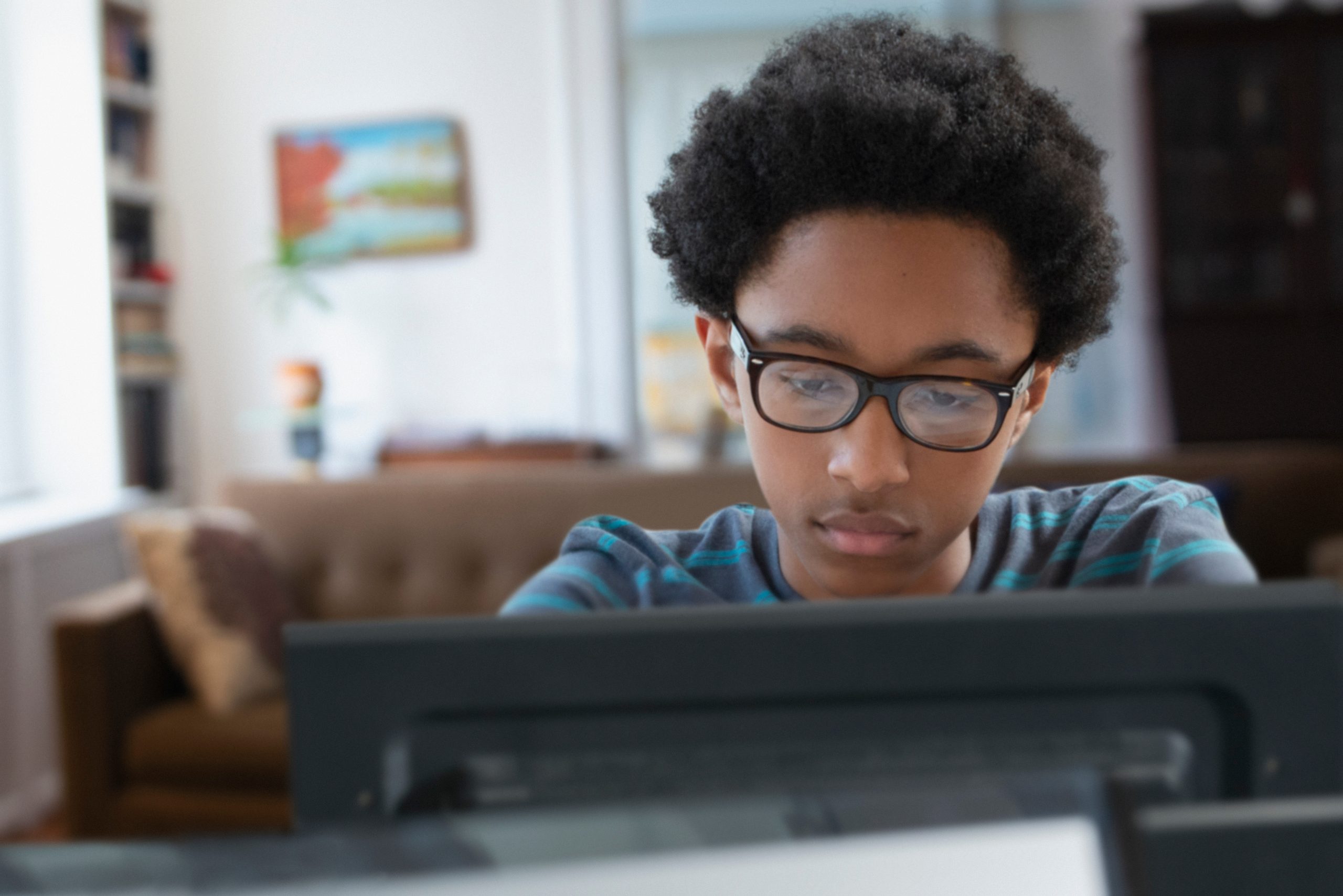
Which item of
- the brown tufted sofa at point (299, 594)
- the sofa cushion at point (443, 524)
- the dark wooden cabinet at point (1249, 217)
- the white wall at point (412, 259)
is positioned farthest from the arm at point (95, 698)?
the dark wooden cabinet at point (1249, 217)

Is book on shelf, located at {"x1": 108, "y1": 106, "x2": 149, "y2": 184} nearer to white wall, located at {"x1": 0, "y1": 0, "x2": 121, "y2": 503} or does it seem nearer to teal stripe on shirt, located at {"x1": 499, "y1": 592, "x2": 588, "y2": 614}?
white wall, located at {"x1": 0, "y1": 0, "x2": 121, "y2": 503}

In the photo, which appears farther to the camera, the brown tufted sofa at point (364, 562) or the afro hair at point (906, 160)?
the brown tufted sofa at point (364, 562)

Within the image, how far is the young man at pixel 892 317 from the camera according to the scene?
404mm

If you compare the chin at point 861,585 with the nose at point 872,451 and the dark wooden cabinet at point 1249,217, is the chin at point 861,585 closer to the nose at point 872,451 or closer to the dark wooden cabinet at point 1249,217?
A: the nose at point 872,451

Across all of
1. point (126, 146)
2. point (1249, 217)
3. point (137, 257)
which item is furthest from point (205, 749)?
point (1249, 217)

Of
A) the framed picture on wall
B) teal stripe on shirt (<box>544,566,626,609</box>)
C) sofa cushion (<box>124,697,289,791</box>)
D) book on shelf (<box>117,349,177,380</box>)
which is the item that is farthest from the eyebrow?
the framed picture on wall

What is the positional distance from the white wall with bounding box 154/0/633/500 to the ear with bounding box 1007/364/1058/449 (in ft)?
11.1

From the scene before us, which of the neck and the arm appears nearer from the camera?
the neck

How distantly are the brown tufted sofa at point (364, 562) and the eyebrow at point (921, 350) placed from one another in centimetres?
6

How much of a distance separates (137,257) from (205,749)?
2.08 m

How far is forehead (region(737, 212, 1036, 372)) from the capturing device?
0.40 m

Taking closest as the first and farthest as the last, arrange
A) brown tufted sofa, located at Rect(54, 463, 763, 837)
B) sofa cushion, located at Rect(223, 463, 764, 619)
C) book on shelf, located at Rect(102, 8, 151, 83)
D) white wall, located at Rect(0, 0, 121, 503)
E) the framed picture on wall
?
sofa cushion, located at Rect(223, 463, 764, 619) < brown tufted sofa, located at Rect(54, 463, 763, 837) < white wall, located at Rect(0, 0, 121, 503) < book on shelf, located at Rect(102, 8, 151, 83) < the framed picture on wall

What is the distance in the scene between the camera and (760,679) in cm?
37

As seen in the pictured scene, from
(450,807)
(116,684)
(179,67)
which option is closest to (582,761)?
(450,807)
